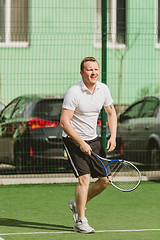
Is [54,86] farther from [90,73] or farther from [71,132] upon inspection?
[71,132]

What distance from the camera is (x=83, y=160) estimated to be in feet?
26.1

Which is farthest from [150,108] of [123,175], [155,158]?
[123,175]

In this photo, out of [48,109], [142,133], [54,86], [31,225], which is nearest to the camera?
[31,225]

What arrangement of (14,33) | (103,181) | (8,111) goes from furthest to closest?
(8,111) < (14,33) < (103,181)

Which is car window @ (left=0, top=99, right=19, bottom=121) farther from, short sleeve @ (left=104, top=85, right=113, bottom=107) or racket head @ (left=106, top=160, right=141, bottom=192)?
racket head @ (left=106, top=160, right=141, bottom=192)

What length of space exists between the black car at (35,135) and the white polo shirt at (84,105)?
456 cm

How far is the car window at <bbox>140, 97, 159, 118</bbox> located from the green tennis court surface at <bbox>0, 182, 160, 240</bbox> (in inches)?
65.4

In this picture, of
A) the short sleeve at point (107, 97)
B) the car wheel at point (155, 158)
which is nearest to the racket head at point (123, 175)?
the short sleeve at point (107, 97)

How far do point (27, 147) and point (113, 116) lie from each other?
4620 millimetres

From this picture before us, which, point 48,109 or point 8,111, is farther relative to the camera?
point 8,111

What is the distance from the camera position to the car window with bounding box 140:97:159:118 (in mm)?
13359

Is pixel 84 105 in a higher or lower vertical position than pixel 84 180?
higher

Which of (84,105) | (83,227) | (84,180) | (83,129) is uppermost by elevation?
(84,105)

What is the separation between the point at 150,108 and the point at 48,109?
2.01 metres
